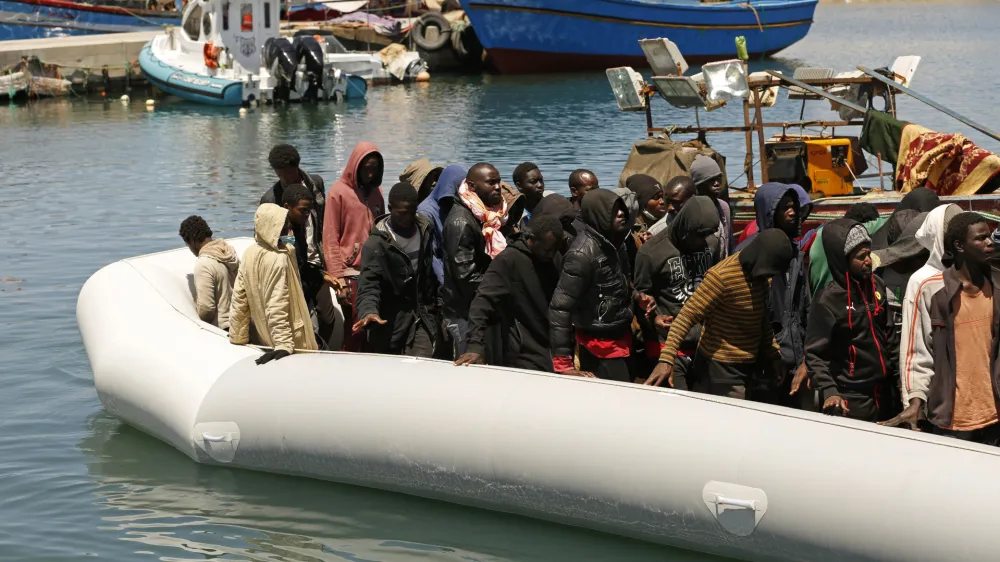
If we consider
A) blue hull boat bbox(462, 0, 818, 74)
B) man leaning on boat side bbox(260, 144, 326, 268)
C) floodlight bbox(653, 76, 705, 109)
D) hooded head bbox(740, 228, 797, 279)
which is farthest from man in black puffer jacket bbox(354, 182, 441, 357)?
blue hull boat bbox(462, 0, 818, 74)

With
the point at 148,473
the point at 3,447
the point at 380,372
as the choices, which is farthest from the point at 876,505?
the point at 3,447

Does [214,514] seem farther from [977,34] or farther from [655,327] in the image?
[977,34]

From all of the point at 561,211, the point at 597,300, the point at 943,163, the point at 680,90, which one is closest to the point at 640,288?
the point at 597,300

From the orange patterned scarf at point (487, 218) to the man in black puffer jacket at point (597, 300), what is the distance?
2.63 feet

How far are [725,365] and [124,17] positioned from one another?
131 ft

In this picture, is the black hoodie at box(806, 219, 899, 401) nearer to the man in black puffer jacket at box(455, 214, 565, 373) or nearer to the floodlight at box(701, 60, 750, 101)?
the man in black puffer jacket at box(455, 214, 565, 373)

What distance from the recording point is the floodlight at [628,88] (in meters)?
11.7

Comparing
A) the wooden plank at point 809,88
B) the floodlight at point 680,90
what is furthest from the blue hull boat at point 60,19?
the wooden plank at point 809,88

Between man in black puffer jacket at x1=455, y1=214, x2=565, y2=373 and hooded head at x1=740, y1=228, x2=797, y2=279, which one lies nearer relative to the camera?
hooded head at x1=740, y1=228, x2=797, y2=279

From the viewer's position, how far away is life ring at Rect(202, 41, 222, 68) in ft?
104

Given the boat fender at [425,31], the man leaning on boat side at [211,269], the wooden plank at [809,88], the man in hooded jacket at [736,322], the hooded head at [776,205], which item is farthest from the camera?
the boat fender at [425,31]

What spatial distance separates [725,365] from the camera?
21.3ft

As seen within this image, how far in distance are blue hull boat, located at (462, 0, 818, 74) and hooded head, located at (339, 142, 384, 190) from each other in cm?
2988

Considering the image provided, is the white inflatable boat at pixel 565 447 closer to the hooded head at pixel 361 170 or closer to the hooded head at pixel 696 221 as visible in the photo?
the hooded head at pixel 696 221
